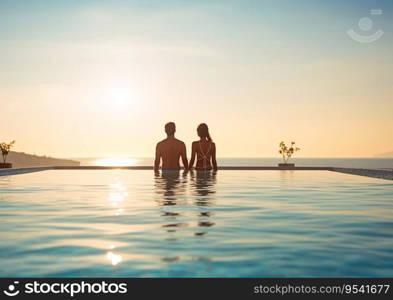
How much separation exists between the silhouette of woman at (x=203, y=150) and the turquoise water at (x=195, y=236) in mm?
3620

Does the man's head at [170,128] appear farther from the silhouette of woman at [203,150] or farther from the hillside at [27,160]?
the hillside at [27,160]

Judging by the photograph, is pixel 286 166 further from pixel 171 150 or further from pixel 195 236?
pixel 195 236

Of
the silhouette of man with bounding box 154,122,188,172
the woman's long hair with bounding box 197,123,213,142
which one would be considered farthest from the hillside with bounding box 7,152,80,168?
the woman's long hair with bounding box 197,123,213,142

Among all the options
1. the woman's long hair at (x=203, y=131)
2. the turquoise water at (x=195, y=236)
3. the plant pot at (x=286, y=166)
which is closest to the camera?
the turquoise water at (x=195, y=236)

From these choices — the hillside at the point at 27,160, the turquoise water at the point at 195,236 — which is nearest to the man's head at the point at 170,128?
the turquoise water at the point at 195,236

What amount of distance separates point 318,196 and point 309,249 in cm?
639

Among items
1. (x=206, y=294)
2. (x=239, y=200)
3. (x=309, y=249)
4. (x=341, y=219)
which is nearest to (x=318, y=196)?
(x=239, y=200)

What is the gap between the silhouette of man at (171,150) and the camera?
14.9 meters

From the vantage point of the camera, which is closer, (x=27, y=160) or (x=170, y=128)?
(x=170, y=128)

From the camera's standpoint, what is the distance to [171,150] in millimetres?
15172

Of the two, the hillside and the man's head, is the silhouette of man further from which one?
the hillside

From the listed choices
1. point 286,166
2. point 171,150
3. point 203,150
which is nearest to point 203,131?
point 203,150

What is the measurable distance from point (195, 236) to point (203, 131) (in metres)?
8.54

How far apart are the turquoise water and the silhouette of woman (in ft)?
11.9
